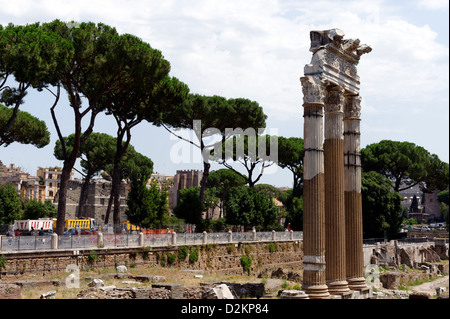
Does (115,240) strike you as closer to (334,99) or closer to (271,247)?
(334,99)

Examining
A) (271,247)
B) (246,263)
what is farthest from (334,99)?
(271,247)

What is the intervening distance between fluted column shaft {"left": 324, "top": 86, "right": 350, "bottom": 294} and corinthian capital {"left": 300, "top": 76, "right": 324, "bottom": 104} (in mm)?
1536

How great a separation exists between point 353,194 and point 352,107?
302 centimetres

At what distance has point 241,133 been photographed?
139 ft

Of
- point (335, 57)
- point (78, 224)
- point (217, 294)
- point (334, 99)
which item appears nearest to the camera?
point (217, 294)

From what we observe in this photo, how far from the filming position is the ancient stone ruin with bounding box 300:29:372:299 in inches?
627

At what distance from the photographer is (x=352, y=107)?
19.0 metres

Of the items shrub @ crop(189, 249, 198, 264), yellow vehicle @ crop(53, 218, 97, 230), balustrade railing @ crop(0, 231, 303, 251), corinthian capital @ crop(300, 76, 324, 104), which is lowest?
shrub @ crop(189, 249, 198, 264)

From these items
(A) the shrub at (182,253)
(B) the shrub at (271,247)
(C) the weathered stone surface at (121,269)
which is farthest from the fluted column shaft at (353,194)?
(B) the shrub at (271,247)

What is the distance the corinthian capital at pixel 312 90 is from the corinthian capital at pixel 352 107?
128 inches

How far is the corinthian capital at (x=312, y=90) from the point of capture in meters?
16.0

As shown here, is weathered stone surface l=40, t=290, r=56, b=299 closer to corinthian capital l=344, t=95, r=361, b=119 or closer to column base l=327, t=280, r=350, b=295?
column base l=327, t=280, r=350, b=295

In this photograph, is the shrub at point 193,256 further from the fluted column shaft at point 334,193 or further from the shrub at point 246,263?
the fluted column shaft at point 334,193

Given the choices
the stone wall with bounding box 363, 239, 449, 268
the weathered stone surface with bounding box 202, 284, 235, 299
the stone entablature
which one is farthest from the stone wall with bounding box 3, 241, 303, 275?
the stone entablature
